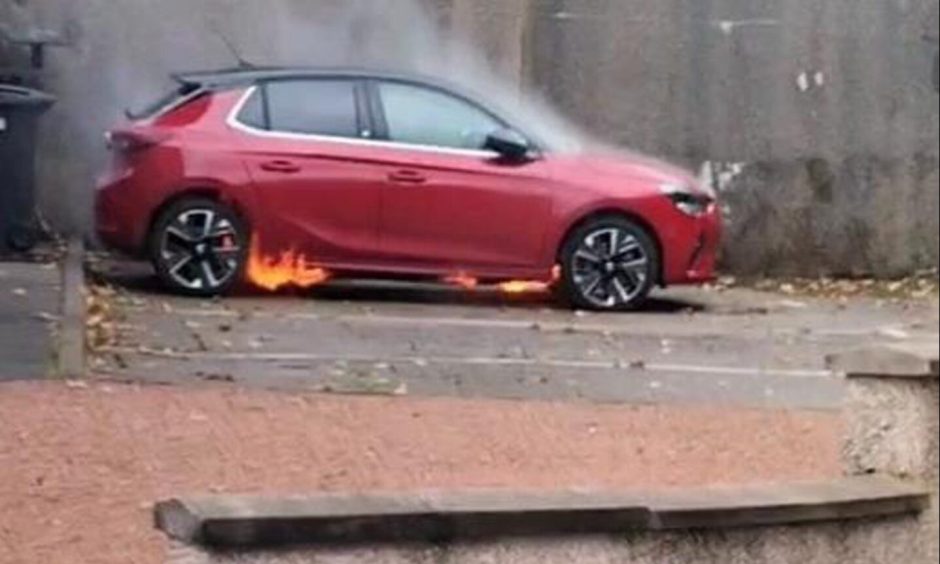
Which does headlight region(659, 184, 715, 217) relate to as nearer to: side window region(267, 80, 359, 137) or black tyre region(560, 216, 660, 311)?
black tyre region(560, 216, 660, 311)

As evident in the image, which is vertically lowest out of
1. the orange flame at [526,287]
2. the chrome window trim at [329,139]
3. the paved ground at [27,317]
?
the paved ground at [27,317]

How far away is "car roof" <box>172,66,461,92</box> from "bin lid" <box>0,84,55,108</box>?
77 cm

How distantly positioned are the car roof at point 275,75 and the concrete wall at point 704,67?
0.06 metres

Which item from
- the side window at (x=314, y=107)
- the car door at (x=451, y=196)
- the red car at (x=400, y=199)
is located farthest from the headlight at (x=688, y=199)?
the side window at (x=314, y=107)

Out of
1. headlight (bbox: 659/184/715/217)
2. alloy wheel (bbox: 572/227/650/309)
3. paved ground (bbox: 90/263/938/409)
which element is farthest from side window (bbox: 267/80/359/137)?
headlight (bbox: 659/184/715/217)

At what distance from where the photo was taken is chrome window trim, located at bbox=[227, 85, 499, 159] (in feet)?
27.6

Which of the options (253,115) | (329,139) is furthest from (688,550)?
(253,115)

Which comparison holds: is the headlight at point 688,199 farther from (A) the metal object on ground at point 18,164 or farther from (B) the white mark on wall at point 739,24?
(A) the metal object on ground at point 18,164

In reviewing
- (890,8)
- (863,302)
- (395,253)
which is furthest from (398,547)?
(395,253)

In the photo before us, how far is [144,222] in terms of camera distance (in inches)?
355

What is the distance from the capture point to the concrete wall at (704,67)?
7.19 metres

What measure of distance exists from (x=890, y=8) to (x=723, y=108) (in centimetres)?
68

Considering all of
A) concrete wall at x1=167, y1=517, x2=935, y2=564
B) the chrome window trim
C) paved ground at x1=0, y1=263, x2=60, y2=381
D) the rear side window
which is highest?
the rear side window

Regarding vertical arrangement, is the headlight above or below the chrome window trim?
below
